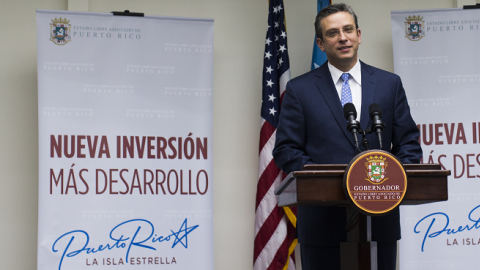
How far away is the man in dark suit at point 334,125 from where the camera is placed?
72.1 inches

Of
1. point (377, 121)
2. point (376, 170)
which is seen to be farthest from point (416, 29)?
point (376, 170)

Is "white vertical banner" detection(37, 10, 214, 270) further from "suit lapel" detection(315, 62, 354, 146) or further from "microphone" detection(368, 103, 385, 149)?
"microphone" detection(368, 103, 385, 149)

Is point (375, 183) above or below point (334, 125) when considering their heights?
below

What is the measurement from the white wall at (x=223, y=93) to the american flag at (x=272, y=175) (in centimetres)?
22

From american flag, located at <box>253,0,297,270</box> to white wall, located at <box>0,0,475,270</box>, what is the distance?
Result: 0.71 feet

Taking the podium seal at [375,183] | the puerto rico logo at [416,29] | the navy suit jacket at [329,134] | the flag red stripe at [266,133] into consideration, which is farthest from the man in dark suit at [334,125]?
the puerto rico logo at [416,29]

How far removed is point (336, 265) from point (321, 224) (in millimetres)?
156

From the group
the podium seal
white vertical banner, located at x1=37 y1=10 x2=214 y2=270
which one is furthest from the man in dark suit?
white vertical banner, located at x1=37 y1=10 x2=214 y2=270

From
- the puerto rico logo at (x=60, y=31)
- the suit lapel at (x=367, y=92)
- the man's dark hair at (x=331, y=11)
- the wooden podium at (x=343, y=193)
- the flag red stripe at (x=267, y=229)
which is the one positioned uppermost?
the puerto rico logo at (x=60, y=31)

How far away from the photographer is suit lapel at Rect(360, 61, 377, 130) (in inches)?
76.0

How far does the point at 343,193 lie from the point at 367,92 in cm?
68

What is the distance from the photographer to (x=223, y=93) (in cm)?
423

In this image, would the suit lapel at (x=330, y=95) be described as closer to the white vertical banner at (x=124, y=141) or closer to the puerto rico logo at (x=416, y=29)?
the white vertical banner at (x=124, y=141)

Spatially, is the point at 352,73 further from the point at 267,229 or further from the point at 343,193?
the point at 267,229
